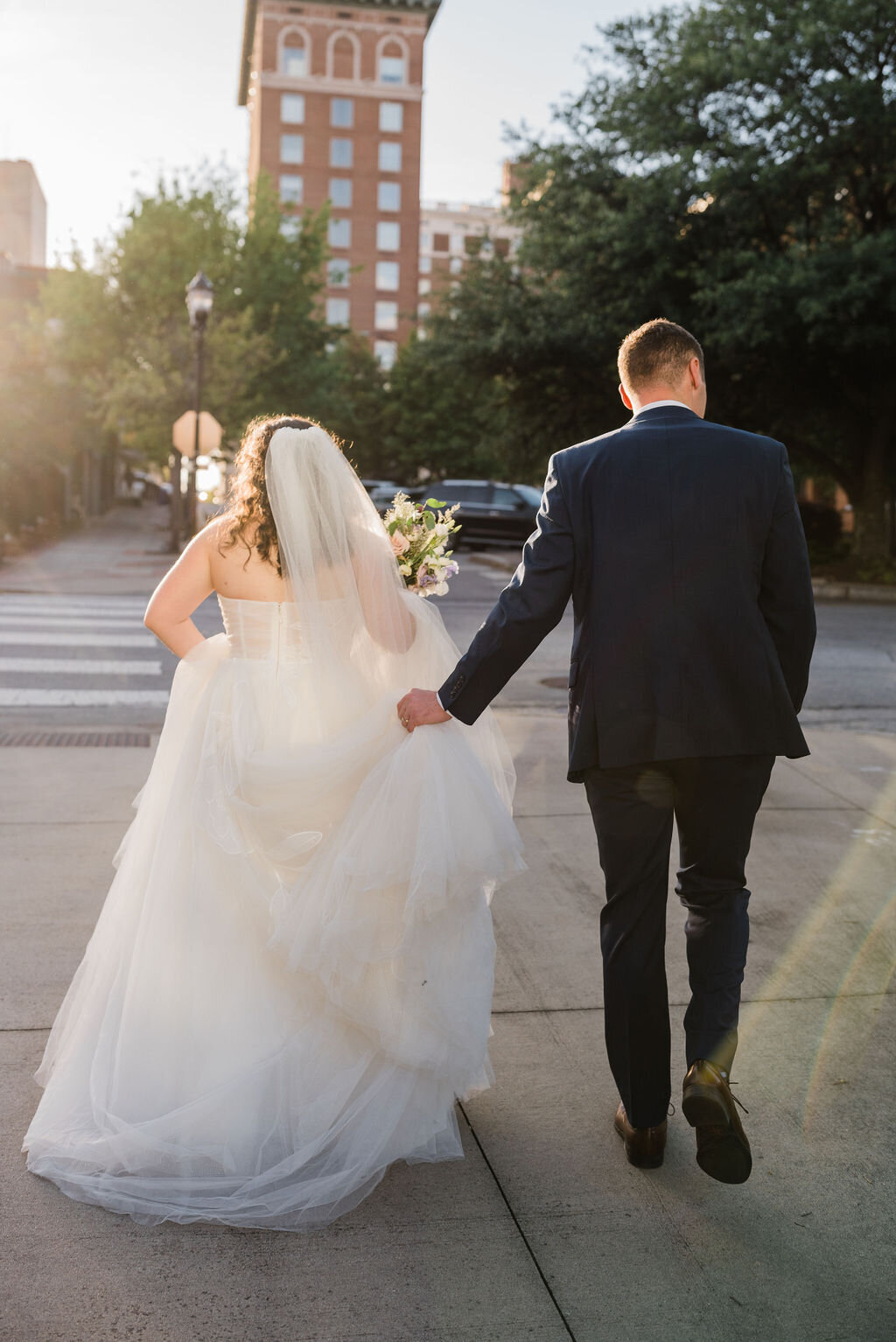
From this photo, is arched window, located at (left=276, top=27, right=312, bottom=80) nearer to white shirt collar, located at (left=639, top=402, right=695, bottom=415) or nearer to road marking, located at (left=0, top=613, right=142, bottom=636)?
road marking, located at (left=0, top=613, right=142, bottom=636)

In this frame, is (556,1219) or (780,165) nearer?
(556,1219)

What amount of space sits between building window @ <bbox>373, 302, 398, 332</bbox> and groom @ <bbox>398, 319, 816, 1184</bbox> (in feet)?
271

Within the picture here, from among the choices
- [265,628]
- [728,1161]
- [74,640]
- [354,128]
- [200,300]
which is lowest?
[74,640]

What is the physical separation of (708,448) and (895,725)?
721cm

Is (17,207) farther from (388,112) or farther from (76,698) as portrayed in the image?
(76,698)

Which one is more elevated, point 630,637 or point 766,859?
point 630,637

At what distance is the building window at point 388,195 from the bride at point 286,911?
83.8m

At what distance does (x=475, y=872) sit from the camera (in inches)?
120

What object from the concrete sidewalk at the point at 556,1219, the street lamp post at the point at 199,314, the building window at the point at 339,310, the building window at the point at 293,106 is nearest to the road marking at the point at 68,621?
the street lamp post at the point at 199,314

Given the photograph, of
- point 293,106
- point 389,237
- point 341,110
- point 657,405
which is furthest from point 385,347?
point 657,405

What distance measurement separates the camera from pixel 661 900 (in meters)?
3.02

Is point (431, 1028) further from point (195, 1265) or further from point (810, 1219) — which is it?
point (810, 1219)

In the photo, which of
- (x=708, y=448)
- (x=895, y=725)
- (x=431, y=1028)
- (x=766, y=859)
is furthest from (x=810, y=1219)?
(x=895, y=725)

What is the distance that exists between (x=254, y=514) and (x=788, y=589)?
139 cm
